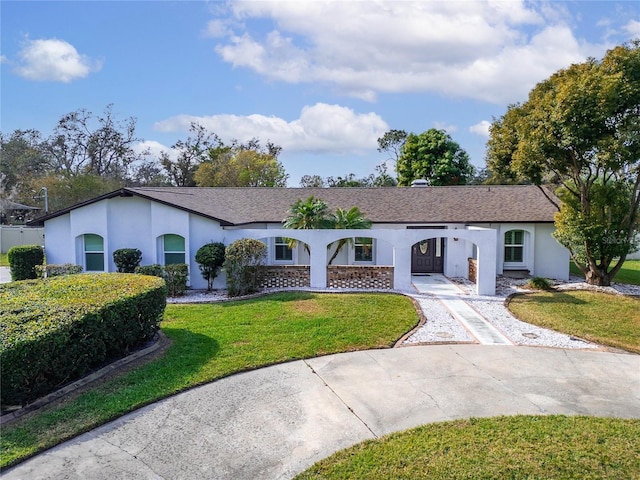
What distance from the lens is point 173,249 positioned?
16016mm

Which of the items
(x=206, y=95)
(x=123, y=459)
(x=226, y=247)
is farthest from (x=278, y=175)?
(x=123, y=459)

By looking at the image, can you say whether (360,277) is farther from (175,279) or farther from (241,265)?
(175,279)

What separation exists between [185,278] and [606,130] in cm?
1533

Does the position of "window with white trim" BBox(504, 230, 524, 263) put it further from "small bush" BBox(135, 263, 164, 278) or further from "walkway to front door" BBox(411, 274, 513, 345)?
"small bush" BBox(135, 263, 164, 278)

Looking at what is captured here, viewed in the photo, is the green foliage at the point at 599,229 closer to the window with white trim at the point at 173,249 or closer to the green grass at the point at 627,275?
the green grass at the point at 627,275

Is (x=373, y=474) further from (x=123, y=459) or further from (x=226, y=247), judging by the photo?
(x=226, y=247)

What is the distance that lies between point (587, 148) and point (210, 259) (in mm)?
13655

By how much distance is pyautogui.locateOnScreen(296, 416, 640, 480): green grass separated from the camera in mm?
4500

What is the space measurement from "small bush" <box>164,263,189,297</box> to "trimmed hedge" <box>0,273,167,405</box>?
461 cm

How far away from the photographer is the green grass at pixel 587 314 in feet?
33.0

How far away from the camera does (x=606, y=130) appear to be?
44.8ft

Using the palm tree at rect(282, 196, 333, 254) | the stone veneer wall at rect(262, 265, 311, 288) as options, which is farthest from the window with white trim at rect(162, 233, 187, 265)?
the palm tree at rect(282, 196, 333, 254)

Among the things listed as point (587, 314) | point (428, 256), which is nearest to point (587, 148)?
point (587, 314)

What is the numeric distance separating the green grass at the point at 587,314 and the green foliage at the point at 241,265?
8.70 m
